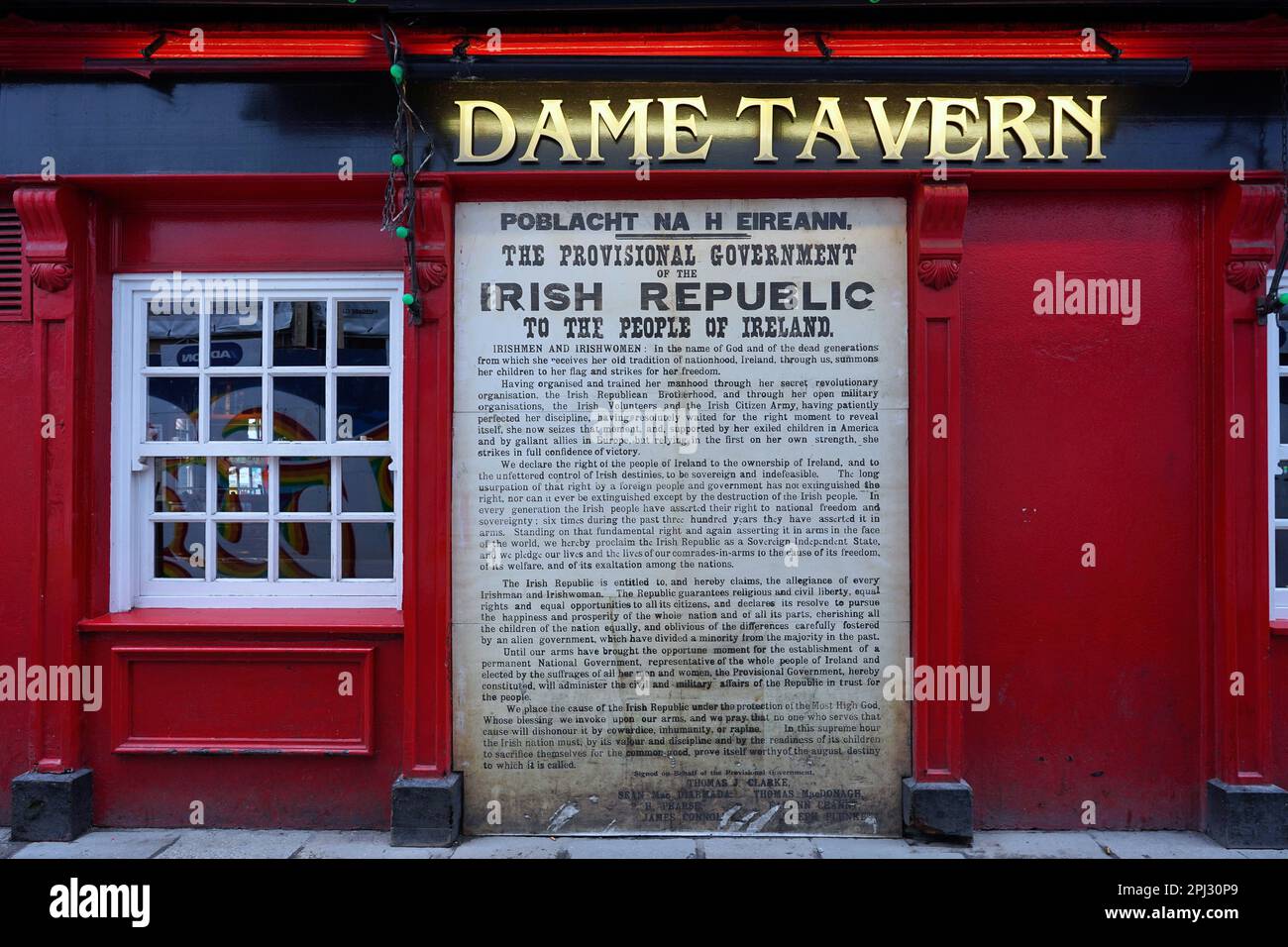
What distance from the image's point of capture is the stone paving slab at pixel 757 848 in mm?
4695

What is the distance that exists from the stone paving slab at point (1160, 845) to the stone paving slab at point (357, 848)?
3603 mm

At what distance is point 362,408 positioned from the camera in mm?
5258

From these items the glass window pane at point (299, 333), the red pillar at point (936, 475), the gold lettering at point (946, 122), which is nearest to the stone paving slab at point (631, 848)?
the red pillar at point (936, 475)

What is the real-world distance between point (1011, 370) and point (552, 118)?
9.66ft

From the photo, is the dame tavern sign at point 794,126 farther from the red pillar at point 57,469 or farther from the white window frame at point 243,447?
the red pillar at point 57,469

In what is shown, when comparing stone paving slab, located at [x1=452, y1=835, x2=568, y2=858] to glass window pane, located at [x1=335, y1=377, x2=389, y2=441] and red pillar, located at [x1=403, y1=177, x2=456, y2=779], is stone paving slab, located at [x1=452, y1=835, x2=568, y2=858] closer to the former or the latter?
red pillar, located at [x1=403, y1=177, x2=456, y2=779]

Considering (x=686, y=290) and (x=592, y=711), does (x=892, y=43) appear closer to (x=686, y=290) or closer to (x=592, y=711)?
(x=686, y=290)

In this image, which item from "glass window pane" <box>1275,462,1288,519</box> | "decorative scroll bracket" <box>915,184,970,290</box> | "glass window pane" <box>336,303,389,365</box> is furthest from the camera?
"glass window pane" <box>336,303,389,365</box>

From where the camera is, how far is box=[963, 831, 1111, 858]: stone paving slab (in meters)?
4.70

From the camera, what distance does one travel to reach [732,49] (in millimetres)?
4902

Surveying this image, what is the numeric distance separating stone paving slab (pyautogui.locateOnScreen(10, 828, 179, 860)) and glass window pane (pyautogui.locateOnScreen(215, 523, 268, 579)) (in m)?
1.47

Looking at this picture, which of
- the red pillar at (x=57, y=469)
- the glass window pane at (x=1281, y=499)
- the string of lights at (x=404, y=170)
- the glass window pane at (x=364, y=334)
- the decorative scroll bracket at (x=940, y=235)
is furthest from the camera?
the glass window pane at (x=364, y=334)

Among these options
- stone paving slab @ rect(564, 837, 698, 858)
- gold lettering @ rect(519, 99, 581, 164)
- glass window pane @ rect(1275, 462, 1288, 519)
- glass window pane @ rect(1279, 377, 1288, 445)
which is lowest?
stone paving slab @ rect(564, 837, 698, 858)

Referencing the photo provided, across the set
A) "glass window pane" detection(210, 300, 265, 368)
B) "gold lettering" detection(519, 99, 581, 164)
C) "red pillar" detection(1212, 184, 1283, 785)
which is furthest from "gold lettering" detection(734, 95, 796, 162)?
"glass window pane" detection(210, 300, 265, 368)
